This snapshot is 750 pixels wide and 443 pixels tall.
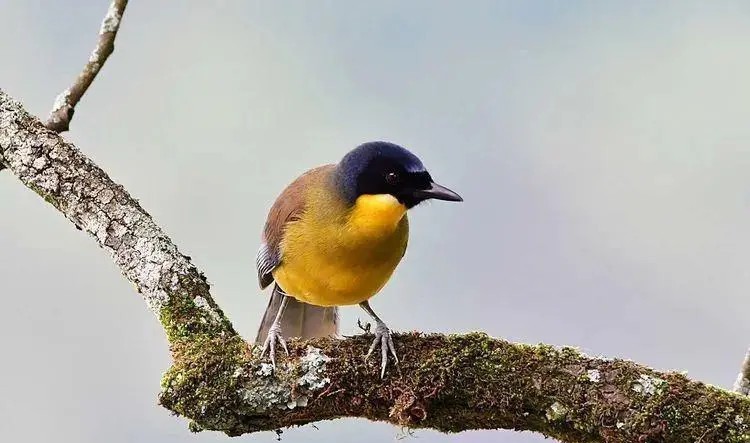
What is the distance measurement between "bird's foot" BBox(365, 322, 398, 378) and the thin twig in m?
1.39

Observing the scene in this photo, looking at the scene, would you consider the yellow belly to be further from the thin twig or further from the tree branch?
the thin twig

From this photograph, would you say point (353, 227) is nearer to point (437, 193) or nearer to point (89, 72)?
point (437, 193)

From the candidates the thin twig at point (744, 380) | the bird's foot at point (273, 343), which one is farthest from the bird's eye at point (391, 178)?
the thin twig at point (744, 380)

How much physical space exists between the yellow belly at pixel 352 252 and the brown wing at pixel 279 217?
6.3 inches

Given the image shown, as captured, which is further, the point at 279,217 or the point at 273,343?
the point at 279,217

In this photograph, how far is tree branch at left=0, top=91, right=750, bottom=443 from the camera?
3277mm

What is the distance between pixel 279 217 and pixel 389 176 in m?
0.70

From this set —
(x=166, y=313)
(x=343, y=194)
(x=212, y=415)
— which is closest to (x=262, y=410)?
(x=212, y=415)

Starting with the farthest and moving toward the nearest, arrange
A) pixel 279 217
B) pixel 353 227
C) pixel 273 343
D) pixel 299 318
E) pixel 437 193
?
pixel 299 318 < pixel 279 217 < pixel 353 227 < pixel 437 193 < pixel 273 343

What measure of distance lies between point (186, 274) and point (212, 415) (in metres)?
0.90

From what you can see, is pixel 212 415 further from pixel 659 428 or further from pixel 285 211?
pixel 659 428

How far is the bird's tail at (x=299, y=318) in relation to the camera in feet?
15.7

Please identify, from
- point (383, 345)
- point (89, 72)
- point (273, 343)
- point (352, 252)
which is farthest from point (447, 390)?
point (89, 72)

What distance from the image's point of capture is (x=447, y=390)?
11.6ft
